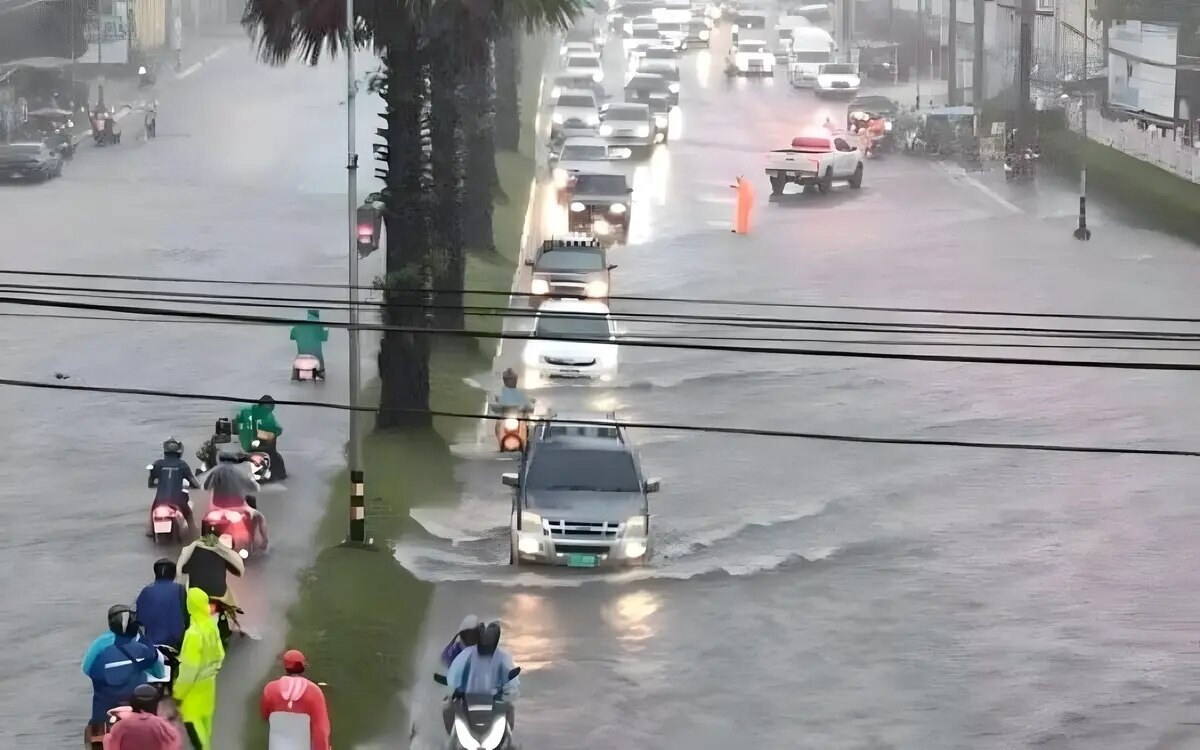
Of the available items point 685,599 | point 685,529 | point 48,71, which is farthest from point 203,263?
point 48,71

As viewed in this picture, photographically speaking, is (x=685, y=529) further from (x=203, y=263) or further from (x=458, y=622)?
(x=203, y=263)

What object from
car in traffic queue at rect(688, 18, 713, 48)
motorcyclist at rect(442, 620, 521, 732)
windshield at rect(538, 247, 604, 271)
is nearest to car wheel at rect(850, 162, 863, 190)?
windshield at rect(538, 247, 604, 271)

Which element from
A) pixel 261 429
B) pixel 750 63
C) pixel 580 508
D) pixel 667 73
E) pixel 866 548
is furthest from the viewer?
pixel 750 63

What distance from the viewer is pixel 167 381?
121ft

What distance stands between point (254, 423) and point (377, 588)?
5.11 m

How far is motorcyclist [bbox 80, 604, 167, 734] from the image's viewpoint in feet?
52.5

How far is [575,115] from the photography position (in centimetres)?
6650

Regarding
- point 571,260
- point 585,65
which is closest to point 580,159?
point 571,260

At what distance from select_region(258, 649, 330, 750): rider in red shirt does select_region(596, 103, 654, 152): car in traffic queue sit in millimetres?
50703

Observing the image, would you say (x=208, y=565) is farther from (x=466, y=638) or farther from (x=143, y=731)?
(x=143, y=731)

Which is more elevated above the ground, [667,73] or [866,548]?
[667,73]

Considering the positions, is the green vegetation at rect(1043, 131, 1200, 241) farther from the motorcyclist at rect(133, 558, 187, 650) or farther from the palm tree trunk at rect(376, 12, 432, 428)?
the motorcyclist at rect(133, 558, 187, 650)

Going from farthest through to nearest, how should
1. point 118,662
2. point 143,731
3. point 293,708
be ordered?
point 118,662 → point 293,708 → point 143,731

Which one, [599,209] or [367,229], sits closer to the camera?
[367,229]
